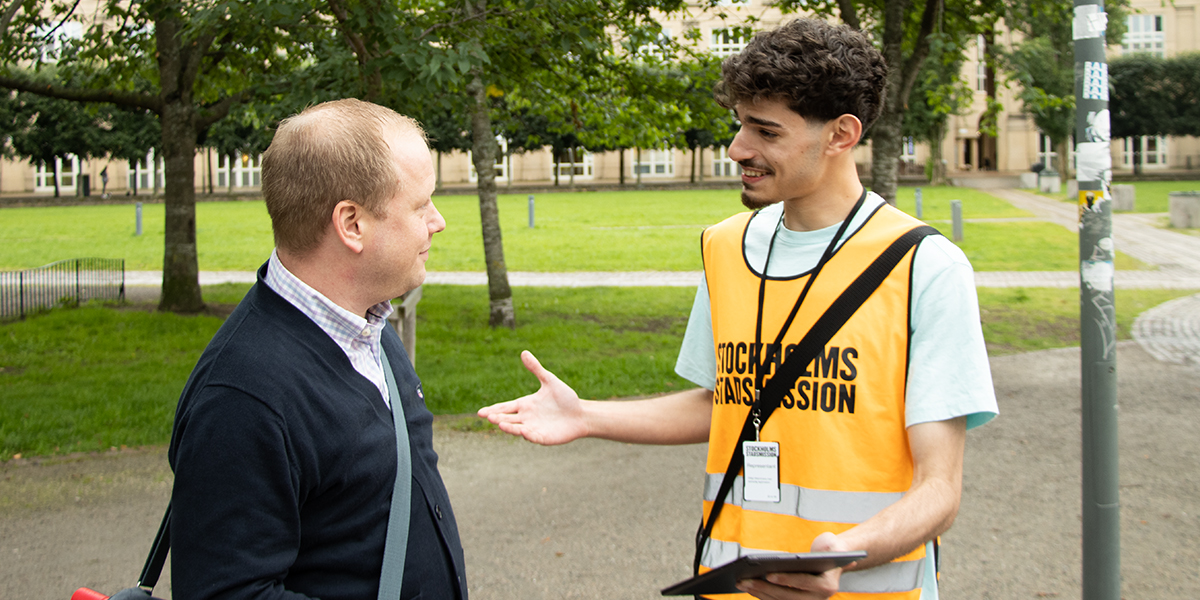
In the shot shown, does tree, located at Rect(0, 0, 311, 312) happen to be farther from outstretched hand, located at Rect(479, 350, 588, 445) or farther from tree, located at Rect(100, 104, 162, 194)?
tree, located at Rect(100, 104, 162, 194)

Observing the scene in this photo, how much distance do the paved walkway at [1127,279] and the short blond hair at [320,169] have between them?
10.1 metres

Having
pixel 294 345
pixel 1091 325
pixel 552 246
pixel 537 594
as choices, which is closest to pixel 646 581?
pixel 537 594

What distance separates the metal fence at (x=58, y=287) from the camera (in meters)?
12.4

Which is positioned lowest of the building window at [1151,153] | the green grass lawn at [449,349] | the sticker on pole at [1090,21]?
the green grass lawn at [449,349]

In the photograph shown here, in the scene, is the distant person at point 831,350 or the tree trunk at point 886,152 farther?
the tree trunk at point 886,152

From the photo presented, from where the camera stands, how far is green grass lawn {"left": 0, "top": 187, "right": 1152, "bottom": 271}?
18.9m

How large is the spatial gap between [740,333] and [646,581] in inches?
102

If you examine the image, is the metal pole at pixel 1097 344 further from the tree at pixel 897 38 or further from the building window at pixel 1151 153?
the building window at pixel 1151 153

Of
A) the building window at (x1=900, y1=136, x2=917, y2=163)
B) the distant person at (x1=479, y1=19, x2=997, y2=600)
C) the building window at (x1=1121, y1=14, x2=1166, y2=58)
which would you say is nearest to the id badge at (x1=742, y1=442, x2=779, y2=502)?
the distant person at (x1=479, y1=19, x2=997, y2=600)

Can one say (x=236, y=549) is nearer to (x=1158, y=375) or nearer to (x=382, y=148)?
(x=382, y=148)

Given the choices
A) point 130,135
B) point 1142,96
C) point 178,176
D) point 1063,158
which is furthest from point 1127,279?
point 130,135

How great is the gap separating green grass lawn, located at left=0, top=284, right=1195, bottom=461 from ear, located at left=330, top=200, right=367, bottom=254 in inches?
216

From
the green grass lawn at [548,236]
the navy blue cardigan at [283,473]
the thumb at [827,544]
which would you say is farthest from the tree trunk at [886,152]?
the green grass lawn at [548,236]

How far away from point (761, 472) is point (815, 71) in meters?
0.82
